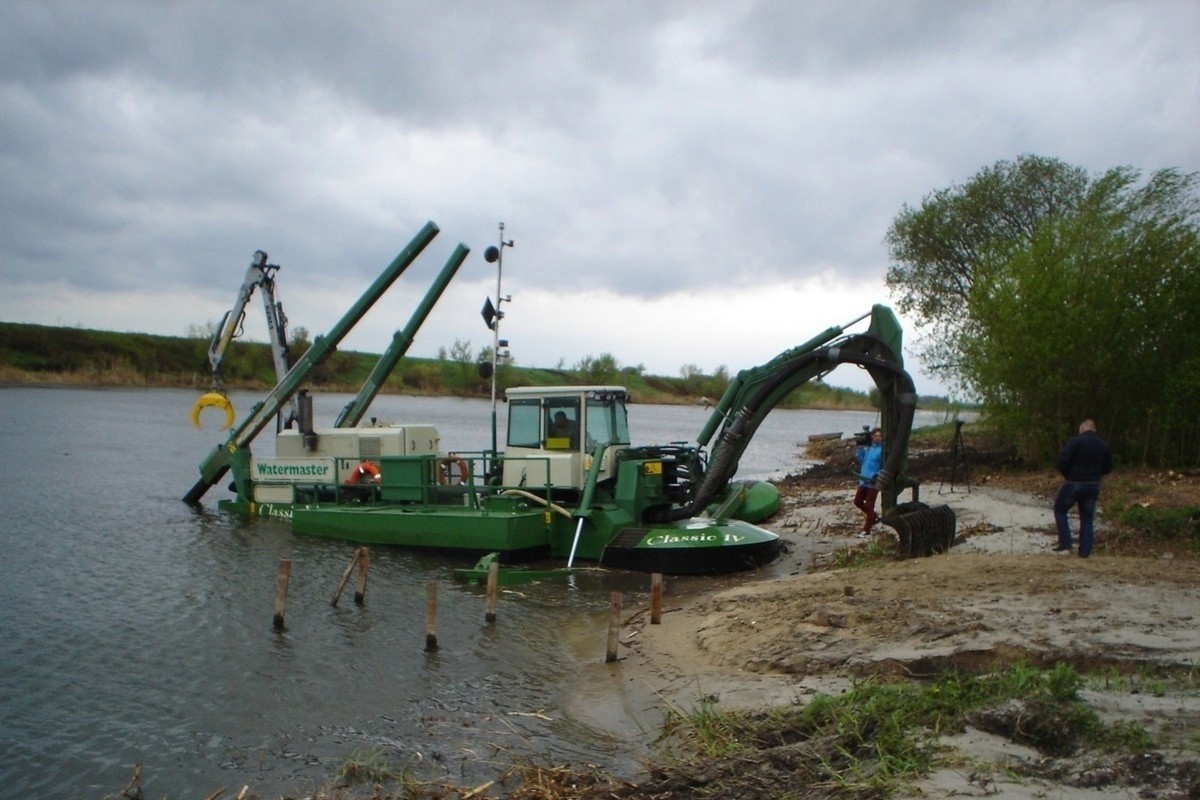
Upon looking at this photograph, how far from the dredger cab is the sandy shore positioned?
438cm

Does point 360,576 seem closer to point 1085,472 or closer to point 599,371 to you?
point 1085,472

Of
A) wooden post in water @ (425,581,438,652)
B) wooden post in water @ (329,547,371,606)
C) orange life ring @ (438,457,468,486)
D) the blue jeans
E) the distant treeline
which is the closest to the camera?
wooden post in water @ (425,581,438,652)

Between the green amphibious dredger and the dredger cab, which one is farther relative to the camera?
the dredger cab

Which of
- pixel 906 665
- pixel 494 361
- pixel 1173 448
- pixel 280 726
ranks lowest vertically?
pixel 280 726

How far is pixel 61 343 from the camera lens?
75.4 metres

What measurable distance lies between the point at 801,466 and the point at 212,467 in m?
25.6

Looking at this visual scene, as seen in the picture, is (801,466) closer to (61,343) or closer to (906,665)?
Answer: (906,665)

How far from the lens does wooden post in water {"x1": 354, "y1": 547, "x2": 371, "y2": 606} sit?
1367cm

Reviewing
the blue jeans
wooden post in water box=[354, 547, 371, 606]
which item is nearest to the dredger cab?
wooden post in water box=[354, 547, 371, 606]

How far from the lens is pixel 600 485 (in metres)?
16.8

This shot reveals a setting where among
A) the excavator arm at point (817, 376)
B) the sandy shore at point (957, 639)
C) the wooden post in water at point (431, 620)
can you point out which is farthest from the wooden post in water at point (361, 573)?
the excavator arm at point (817, 376)

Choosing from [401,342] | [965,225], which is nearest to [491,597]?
[401,342]

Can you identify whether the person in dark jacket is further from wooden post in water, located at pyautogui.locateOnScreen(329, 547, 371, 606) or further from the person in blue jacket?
wooden post in water, located at pyautogui.locateOnScreen(329, 547, 371, 606)

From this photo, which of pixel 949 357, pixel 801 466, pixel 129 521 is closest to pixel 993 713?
pixel 129 521
